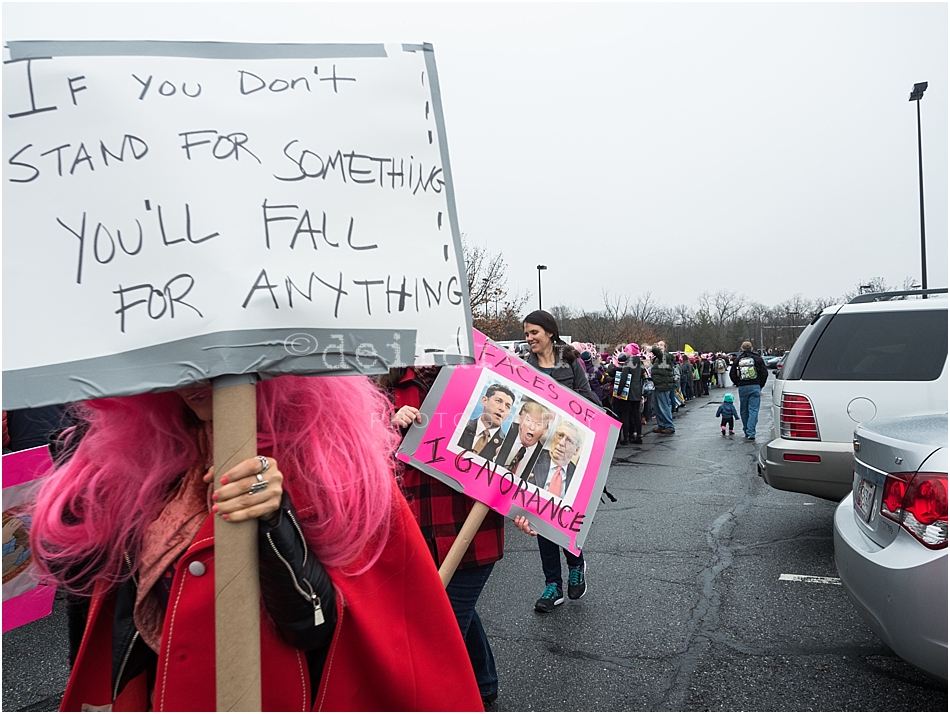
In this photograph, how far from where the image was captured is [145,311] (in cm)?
117

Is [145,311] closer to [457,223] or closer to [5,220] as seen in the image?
[5,220]

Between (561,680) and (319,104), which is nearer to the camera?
Answer: (319,104)

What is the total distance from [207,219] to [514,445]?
1.64 meters

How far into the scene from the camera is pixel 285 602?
1.36 meters

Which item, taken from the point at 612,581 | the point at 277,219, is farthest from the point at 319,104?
the point at 612,581

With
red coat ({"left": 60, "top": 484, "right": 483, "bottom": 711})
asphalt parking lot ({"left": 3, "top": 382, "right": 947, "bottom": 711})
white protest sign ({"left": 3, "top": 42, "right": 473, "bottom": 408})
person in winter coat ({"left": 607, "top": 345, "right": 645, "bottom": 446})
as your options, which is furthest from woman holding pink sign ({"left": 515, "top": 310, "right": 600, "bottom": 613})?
person in winter coat ({"left": 607, "top": 345, "right": 645, "bottom": 446})

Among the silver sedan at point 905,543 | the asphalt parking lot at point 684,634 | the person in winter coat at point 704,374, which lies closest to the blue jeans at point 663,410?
the asphalt parking lot at point 684,634

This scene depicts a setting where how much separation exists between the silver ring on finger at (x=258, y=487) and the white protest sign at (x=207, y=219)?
203 mm

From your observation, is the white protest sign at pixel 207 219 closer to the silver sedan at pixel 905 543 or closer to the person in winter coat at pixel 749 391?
the silver sedan at pixel 905 543

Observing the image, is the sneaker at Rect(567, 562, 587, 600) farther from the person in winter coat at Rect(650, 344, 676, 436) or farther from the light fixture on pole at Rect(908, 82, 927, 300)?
the light fixture on pole at Rect(908, 82, 927, 300)

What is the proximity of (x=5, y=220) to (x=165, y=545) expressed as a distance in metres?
0.71

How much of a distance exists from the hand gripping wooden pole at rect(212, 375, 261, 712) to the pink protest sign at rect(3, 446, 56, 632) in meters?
1.33

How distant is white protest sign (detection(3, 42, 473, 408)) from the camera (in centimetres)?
115

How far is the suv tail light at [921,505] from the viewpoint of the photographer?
98.1 inches
